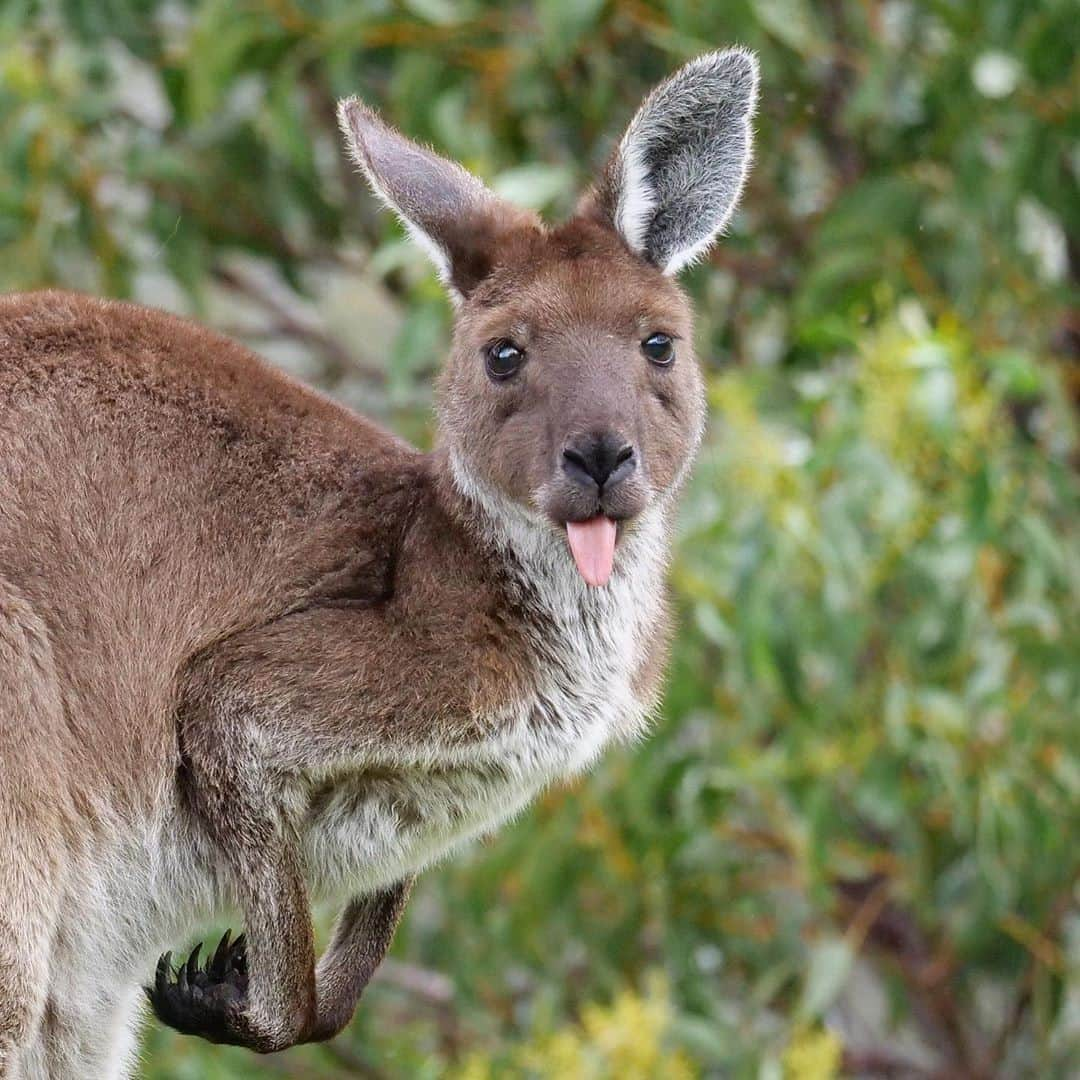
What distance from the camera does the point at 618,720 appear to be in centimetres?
390

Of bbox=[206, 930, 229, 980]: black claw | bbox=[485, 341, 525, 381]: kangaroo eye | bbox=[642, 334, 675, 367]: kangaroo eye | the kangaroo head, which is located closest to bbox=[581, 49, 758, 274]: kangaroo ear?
the kangaroo head

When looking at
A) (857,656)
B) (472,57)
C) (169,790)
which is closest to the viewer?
(169,790)

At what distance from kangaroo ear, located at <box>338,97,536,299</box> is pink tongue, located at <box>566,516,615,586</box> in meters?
0.55

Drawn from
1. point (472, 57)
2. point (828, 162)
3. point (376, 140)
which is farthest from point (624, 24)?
point (376, 140)

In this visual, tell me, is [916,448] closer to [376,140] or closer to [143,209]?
[376,140]

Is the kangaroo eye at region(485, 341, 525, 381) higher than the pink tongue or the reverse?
higher

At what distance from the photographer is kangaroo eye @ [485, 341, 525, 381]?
3777 millimetres

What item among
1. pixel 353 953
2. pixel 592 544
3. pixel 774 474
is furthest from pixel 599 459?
pixel 774 474

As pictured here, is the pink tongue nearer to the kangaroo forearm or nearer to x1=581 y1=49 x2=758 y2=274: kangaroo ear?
x1=581 y1=49 x2=758 y2=274: kangaroo ear

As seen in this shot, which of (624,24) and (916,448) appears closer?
(916,448)

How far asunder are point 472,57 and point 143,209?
1.46 metres

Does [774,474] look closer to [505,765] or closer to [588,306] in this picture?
[588,306]

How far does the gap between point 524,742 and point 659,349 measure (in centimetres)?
74

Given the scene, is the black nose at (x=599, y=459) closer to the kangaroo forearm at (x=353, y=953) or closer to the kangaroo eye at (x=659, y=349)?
the kangaroo eye at (x=659, y=349)
